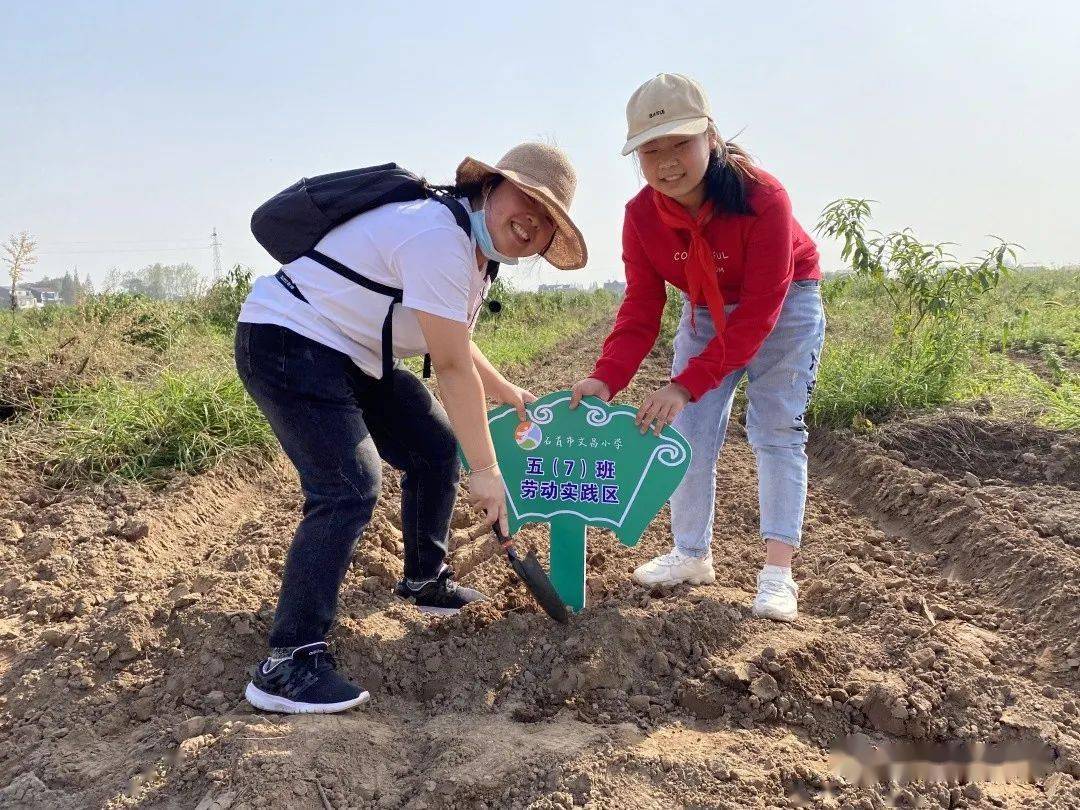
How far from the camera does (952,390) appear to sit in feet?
16.8

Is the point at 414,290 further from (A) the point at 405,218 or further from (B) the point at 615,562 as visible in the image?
(B) the point at 615,562

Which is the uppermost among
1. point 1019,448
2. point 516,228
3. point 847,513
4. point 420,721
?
point 516,228

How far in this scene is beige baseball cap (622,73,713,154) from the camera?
2.25m

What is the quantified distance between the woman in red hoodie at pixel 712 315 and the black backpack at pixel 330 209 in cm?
67

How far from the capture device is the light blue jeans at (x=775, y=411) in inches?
104

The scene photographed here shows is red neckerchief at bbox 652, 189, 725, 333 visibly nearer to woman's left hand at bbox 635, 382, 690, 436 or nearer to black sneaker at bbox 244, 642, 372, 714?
woman's left hand at bbox 635, 382, 690, 436

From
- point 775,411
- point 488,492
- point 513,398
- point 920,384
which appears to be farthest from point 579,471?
point 920,384

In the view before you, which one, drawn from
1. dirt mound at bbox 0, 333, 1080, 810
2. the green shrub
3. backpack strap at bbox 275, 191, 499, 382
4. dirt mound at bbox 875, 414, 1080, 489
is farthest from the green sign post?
the green shrub

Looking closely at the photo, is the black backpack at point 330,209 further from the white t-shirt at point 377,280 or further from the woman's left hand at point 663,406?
the woman's left hand at point 663,406

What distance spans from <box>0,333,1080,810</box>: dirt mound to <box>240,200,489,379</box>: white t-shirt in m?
0.96

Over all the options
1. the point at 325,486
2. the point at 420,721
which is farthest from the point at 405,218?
the point at 420,721

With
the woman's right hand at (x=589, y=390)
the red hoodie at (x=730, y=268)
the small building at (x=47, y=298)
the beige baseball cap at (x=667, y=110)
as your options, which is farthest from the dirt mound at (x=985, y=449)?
the small building at (x=47, y=298)

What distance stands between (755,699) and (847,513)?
6.22ft

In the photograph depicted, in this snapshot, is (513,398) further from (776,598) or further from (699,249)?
(776,598)
